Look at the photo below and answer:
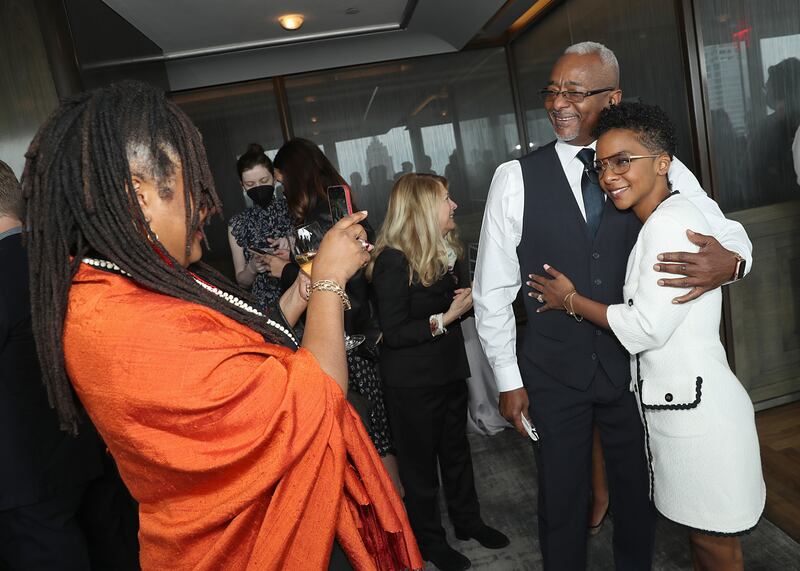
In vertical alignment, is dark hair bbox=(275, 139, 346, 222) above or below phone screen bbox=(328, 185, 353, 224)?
above

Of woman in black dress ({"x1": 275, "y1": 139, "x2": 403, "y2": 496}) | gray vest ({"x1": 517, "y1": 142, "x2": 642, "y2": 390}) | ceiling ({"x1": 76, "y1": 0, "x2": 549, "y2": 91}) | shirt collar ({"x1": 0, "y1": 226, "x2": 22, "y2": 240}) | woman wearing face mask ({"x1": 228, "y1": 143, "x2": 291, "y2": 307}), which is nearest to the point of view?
gray vest ({"x1": 517, "y1": 142, "x2": 642, "y2": 390})

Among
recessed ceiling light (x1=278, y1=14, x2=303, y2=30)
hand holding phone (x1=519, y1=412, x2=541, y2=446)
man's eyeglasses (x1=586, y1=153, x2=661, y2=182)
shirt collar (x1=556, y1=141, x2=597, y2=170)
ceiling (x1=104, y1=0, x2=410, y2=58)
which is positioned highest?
ceiling (x1=104, y1=0, x2=410, y2=58)

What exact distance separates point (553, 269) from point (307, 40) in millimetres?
4239

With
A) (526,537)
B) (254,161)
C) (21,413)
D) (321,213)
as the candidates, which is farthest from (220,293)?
(254,161)

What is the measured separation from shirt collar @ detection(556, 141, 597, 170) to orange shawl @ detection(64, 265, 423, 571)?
1.19 metres

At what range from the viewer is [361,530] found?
1159mm

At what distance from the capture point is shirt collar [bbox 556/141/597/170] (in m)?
1.84

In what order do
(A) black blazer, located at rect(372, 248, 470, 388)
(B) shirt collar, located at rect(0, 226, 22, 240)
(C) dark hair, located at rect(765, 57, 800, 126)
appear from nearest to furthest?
(B) shirt collar, located at rect(0, 226, 22, 240), (A) black blazer, located at rect(372, 248, 470, 388), (C) dark hair, located at rect(765, 57, 800, 126)

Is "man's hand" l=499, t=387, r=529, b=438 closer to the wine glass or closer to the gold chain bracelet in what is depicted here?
the gold chain bracelet

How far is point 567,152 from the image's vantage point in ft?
6.07

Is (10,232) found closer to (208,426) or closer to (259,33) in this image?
(208,426)

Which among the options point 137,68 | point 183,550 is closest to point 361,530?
point 183,550

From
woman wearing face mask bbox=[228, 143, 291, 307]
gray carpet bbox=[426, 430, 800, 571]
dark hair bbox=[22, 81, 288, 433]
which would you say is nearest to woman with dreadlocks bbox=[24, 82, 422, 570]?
dark hair bbox=[22, 81, 288, 433]

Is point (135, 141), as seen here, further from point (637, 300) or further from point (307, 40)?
point (307, 40)
